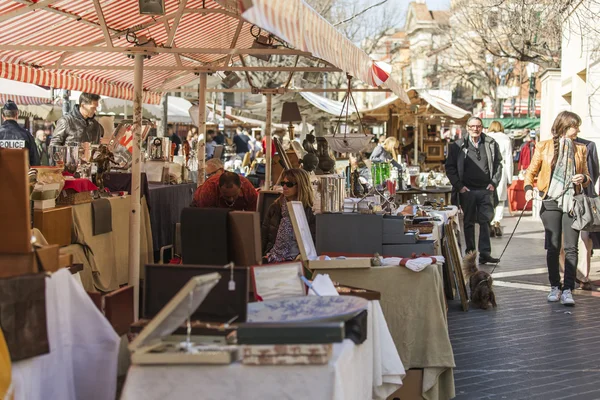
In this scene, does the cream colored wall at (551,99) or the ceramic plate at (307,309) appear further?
the cream colored wall at (551,99)

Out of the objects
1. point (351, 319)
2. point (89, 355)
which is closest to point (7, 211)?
point (89, 355)

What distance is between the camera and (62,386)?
3.77 meters

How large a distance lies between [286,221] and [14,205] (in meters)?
2.76

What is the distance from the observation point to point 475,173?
37.7ft

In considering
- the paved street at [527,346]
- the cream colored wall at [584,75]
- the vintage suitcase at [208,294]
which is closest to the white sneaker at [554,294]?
the paved street at [527,346]

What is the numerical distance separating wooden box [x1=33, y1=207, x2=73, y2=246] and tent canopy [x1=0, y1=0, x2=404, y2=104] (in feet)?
3.86

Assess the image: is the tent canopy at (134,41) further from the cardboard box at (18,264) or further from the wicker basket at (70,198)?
the cardboard box at (18,264)

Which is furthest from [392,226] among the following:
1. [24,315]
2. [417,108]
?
[417,108]

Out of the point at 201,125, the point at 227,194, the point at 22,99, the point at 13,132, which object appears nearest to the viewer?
the point at 227,194

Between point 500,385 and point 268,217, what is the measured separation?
2.14 meters

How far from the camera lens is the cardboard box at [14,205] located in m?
3.85

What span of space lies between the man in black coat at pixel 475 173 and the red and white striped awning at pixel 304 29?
5005mm

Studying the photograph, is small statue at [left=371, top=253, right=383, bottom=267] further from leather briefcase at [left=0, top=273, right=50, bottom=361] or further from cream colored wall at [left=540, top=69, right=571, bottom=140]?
cream colored wall at [left=540, top=69, right=571, bottom=140]

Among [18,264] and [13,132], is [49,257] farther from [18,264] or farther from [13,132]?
[13,132]
